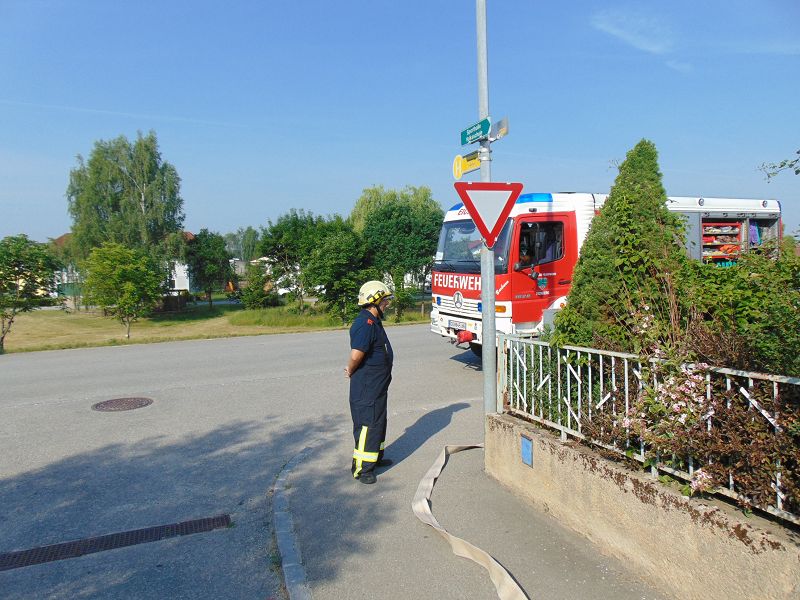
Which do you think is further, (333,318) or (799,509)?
(333,318)

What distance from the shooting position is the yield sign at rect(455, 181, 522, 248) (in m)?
5.11

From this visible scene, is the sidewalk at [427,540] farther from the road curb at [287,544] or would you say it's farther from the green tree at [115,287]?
the green tree at [115,287]

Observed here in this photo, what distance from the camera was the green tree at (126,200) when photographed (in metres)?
42.9

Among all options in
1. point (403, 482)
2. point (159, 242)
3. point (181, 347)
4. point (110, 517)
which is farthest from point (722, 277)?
point (159, 242)

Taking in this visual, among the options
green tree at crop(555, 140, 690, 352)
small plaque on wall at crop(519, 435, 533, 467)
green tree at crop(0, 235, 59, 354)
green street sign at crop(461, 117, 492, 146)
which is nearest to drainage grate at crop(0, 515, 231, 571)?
small plaque on wall at crop(519, 435, 533, 467)

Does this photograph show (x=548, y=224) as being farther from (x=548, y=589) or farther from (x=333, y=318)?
(x=333, y=318)

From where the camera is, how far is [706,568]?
3055 millimetres

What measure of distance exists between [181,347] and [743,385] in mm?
14384

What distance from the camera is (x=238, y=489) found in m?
5.36

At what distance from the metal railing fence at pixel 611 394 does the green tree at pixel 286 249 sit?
25.4 metres

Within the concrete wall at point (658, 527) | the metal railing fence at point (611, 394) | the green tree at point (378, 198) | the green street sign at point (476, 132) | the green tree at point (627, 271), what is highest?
the green tree at point (378, 198)

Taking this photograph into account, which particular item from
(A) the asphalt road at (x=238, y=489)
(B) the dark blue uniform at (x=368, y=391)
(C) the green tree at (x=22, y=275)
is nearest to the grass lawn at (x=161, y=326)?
(C) the green tree at (x=22, y=275)

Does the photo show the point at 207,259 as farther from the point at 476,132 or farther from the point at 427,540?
the point at 427,540

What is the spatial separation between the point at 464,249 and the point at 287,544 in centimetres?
717
